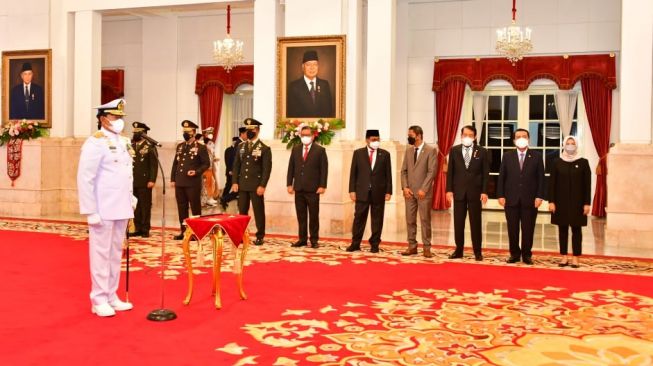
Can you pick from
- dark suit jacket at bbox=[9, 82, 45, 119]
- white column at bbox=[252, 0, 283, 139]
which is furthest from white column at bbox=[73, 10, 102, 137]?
white column at bbox=[252, 0, 283, 139]

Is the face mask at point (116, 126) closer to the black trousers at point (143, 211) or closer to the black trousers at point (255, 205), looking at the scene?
the black trousers at point (255, 205)

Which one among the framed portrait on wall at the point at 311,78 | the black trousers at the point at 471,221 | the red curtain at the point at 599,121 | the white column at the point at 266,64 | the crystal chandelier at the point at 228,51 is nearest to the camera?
the black trousers at the point at 471,221

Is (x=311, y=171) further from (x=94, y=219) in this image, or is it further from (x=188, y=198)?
(x=94, y=219)

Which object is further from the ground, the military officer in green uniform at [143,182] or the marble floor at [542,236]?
the military officer in green uniform at [143,182]

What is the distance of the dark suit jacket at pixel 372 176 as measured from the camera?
29.3 feet

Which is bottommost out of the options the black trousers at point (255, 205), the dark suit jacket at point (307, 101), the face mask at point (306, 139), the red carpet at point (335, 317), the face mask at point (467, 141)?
the red carpet at point (335, 317)

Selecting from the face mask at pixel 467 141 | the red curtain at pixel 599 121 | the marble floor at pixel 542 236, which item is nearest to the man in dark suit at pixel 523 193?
the face mask at pixel 467 141

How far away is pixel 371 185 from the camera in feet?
29.4

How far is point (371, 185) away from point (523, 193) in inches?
75.0

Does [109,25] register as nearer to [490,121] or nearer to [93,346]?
[490,121]

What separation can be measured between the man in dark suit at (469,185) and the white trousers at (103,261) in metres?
4.29

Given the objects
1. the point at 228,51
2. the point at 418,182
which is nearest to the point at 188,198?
the point at 418,182

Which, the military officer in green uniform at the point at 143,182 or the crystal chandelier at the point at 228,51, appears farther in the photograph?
the crystal chandelier at the point at 228,51

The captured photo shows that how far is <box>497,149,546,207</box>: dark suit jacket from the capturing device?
809 centimetres
